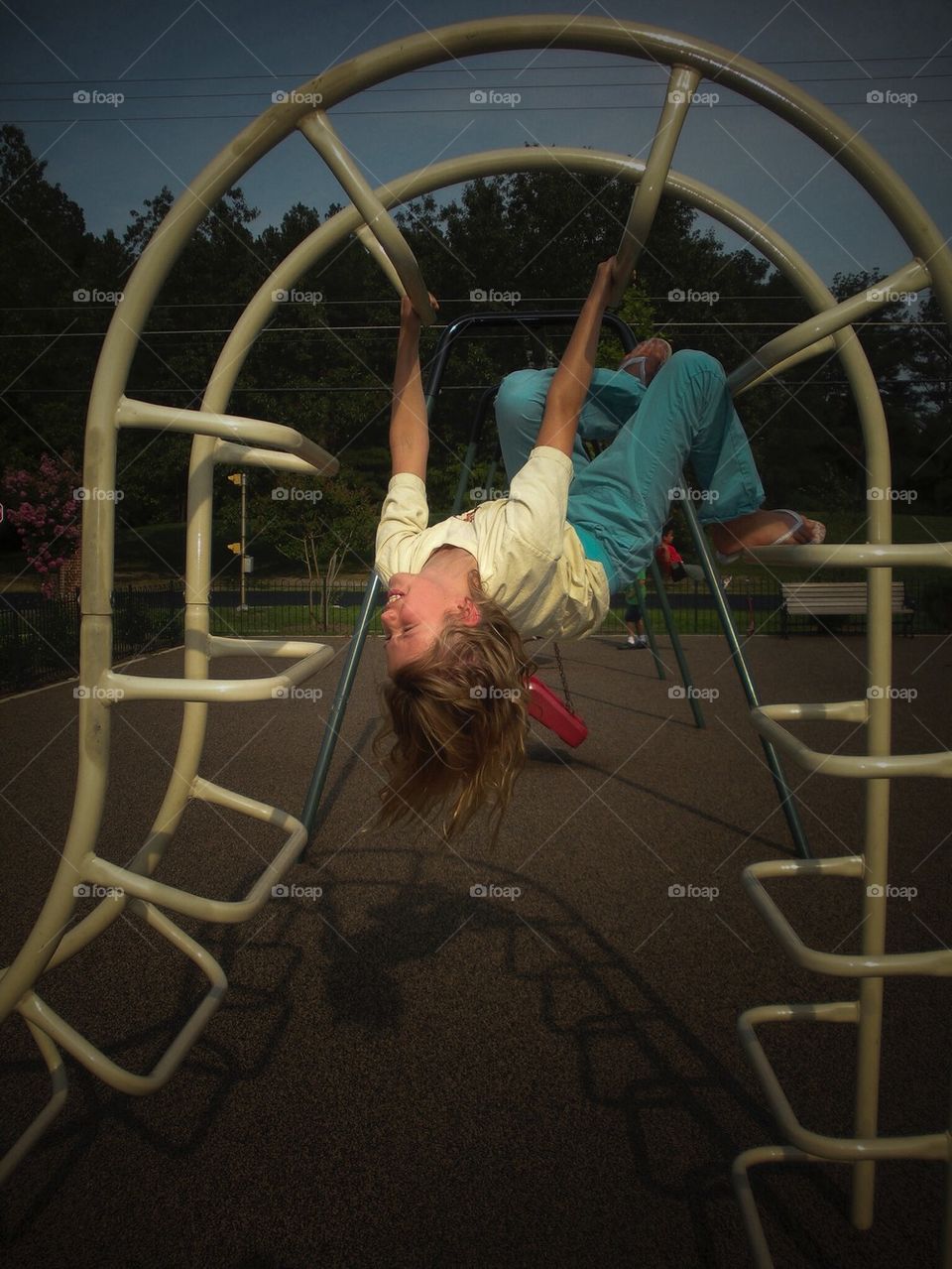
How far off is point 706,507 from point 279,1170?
1.69 metres

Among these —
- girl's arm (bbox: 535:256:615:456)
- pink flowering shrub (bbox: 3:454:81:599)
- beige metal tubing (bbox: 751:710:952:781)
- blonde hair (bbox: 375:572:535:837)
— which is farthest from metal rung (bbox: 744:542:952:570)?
pink flowering shrub (bbox: 3:454:81:599)

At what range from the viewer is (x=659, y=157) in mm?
1370

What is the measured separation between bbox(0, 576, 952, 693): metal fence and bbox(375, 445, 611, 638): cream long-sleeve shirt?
204cm

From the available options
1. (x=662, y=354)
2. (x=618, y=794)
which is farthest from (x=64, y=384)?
(x=662, y=354)

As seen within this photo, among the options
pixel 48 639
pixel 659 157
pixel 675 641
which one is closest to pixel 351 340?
pixel 48 639

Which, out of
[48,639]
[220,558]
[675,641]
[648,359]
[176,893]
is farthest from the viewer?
[220,558]

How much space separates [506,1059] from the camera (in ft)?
6.91

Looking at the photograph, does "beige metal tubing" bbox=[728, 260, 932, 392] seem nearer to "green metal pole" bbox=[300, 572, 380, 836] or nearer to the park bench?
"green metal pole" bbox=[300, 572, 380, 836]

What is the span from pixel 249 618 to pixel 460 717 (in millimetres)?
13754

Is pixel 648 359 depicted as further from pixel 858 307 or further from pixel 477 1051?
pixel 477 1051

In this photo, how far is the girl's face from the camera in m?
1.76

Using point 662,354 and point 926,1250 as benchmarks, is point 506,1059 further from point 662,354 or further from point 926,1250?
point 662,354

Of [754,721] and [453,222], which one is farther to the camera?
[453,222]

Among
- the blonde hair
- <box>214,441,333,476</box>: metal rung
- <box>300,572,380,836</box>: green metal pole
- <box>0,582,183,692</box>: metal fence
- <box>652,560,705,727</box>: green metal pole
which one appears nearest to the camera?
<box>214,441,333,476</box>: metal rung
